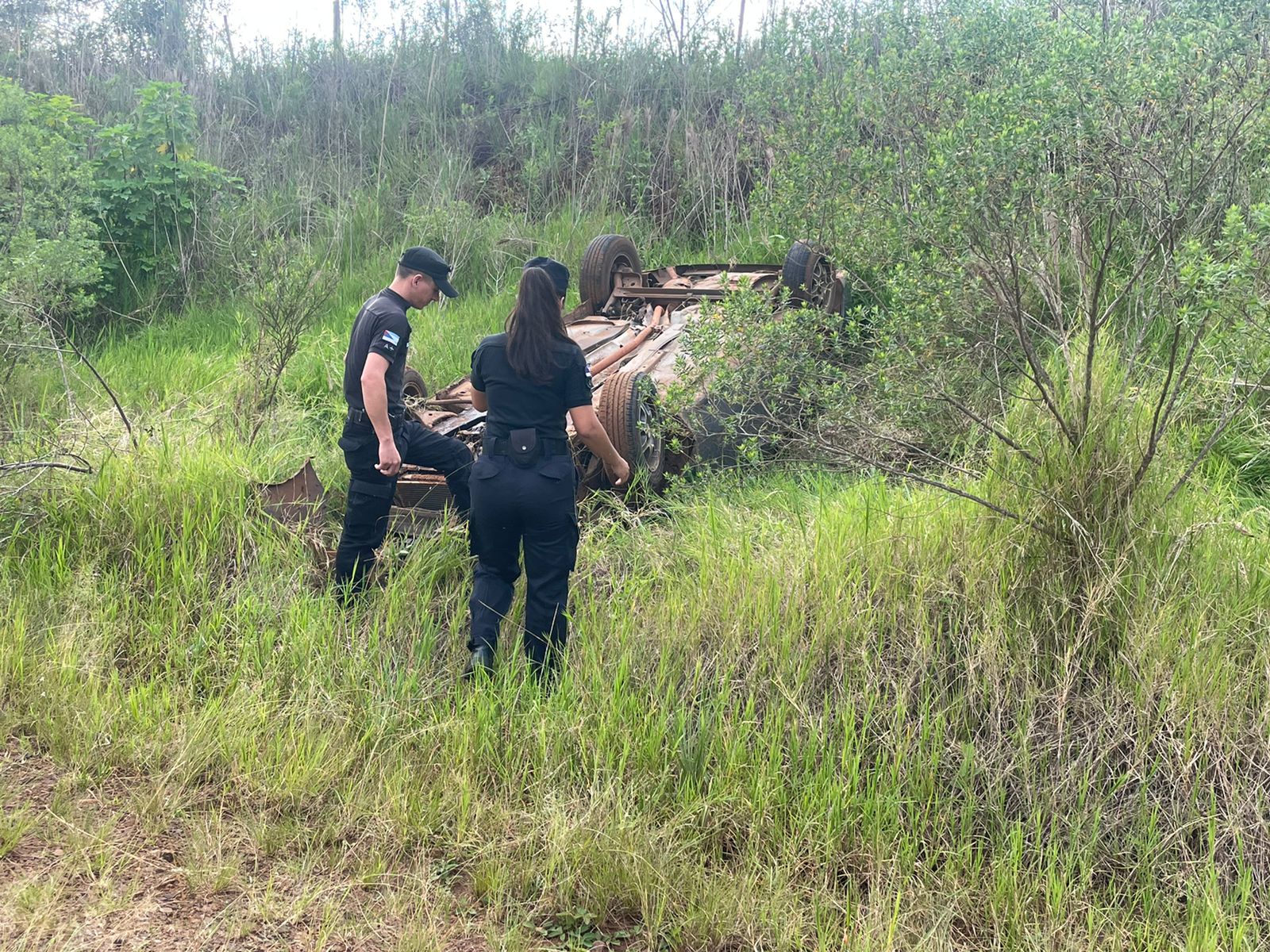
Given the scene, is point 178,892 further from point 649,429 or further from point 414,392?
point 414,392

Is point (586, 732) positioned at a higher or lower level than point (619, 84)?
lower

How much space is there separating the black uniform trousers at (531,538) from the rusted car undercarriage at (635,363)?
98cm

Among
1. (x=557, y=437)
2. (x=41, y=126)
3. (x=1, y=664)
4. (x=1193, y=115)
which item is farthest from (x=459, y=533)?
(x=41, y=126)

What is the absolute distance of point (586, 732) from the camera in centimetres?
361

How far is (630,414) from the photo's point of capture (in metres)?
5.39

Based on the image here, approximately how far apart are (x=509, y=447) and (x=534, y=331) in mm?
481

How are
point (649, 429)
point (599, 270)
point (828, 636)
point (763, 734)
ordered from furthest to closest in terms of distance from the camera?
point (599, 270) → point (649, 429) → point (828, 636) → point (763, 734)

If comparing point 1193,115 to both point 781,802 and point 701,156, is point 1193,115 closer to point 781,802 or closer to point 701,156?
point 781,802

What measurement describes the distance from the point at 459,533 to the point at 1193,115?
381 cm

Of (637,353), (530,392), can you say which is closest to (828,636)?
(530,392)

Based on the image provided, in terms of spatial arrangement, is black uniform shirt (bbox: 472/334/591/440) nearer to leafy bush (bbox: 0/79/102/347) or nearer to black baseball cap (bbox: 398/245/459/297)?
black baseball cap (bbox: 398/245/459/297)

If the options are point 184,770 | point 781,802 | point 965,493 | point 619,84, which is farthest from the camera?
point 619,84

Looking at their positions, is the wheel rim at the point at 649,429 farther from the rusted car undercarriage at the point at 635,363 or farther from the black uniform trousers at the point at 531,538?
the black uniform trousers at the point at 531,538

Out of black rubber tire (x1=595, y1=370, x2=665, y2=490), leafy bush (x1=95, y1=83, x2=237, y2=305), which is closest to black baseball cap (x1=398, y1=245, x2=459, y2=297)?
black rubber tire (x1=595, y1=370, x2=665, y2=490)
